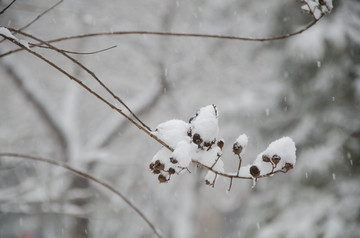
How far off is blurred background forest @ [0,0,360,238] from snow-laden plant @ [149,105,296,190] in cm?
135

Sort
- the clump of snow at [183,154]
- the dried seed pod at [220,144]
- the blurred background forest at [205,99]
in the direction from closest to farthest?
1. the clump of snow at [183,154]
2. the dried seed pod at [220,144]
3. the blurred background forest at [205,99]

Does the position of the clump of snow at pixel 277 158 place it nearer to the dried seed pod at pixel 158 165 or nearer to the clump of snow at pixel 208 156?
the clump of snow at pixel 208 156

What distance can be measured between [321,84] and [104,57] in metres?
3.88

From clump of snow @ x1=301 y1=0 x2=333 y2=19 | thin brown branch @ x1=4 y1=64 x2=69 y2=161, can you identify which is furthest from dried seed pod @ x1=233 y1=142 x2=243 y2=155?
thin brown branch @ x1=4 y1=64 x2=69 y2=161

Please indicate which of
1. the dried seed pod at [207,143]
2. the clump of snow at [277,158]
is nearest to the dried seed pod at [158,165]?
the dried seed pod at [207,143]

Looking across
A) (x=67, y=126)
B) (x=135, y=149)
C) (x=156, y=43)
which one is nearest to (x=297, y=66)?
(x=156, y=43)

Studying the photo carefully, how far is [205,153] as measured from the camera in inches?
22.2

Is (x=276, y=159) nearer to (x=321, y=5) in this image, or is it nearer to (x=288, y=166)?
(x=288, y=166)

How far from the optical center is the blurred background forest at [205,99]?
9.13 feet

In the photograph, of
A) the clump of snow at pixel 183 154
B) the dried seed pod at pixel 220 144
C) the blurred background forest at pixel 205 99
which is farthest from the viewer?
the blurred background forest at pixel 205 99

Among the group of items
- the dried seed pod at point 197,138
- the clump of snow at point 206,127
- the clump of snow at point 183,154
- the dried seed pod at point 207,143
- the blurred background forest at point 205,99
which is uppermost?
the blurred background forest at point 205,99

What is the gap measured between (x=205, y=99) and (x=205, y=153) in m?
5.26

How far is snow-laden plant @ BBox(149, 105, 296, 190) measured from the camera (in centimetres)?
54

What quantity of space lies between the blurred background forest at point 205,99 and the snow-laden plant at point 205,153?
1.35m
